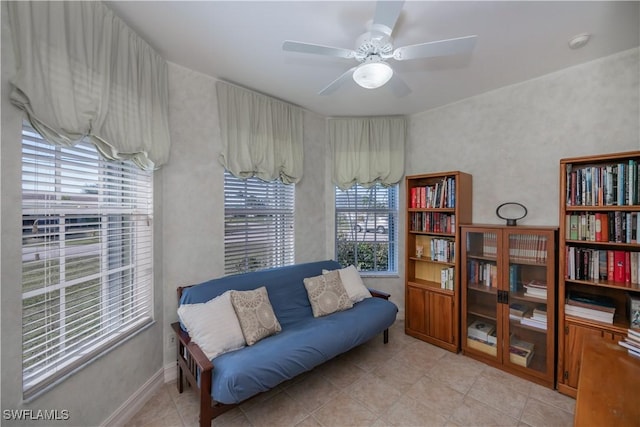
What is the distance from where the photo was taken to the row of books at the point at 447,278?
107 inches

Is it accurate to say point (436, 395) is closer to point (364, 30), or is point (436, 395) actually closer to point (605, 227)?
point (605, 227)

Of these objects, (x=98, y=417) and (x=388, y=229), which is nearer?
(x=98, y=417)

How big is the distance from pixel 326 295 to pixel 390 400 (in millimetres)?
1011

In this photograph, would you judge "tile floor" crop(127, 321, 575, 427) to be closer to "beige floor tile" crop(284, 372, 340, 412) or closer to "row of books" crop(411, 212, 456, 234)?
"beige floor tile" crop(284, 372, 340, 412)

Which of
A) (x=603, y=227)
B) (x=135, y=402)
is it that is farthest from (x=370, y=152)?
(x=135, y=402)

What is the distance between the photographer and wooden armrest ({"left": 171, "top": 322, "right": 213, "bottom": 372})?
1595 millimetres

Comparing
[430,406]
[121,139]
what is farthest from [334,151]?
[430,406]

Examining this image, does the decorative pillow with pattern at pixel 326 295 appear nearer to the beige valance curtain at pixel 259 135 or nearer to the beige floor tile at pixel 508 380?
the beige valance curtain at pixel 259 135

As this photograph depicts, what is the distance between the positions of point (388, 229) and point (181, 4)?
123 inches

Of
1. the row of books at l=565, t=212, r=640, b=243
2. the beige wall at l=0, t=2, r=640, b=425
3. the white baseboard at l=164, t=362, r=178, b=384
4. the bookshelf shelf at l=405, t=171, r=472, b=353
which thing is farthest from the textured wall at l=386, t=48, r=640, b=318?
the white baseboard at l=164, t=362, r=178, b=384

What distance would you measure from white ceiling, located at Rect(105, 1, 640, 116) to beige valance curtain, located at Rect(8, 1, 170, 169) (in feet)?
0.72

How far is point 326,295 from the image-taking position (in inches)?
102

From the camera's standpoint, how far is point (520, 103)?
101 inches

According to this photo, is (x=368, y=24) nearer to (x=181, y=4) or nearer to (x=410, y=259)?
(x=181, y=4)
